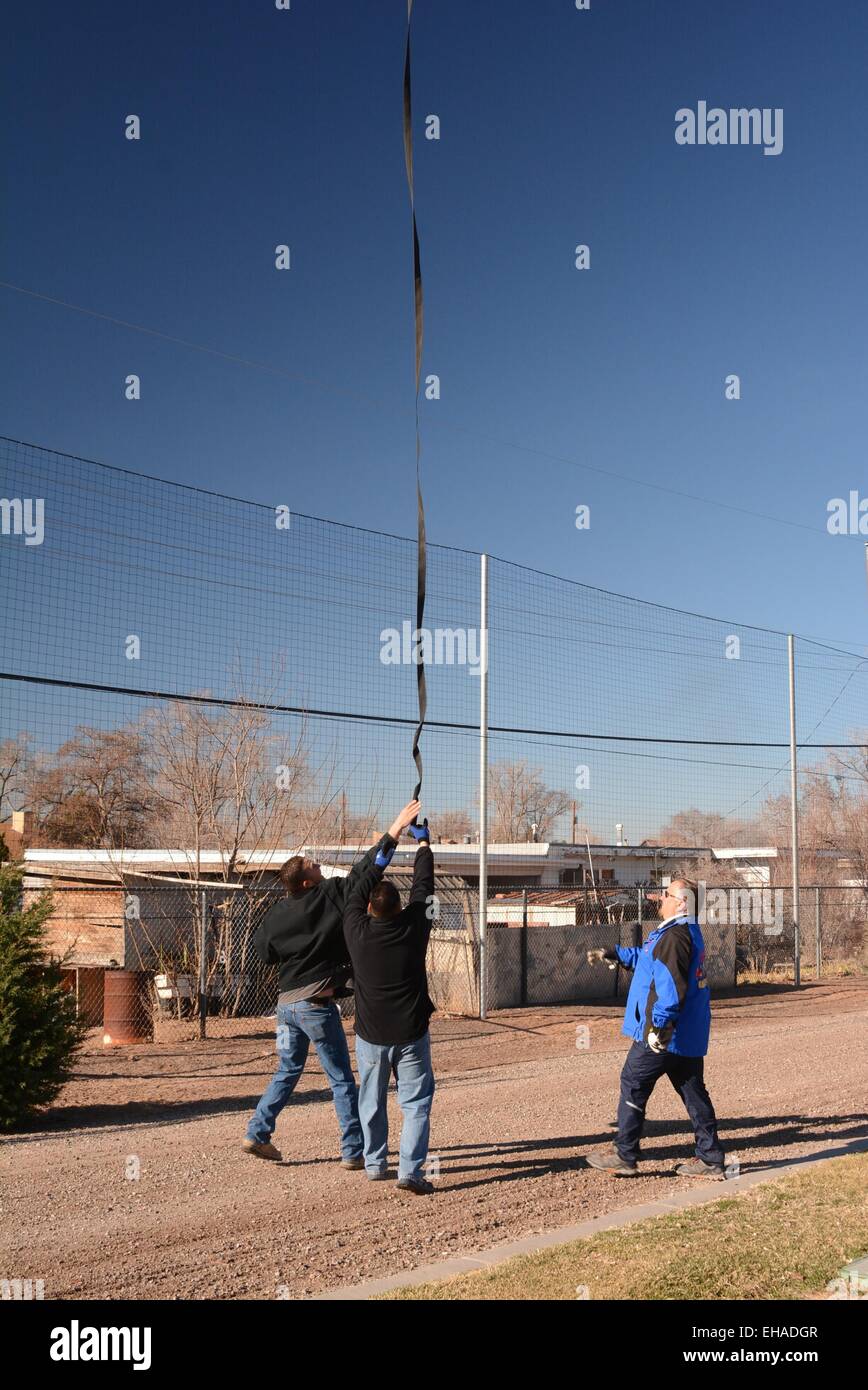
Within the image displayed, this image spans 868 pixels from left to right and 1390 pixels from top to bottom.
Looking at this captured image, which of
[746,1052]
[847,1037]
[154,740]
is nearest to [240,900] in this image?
[154,740]

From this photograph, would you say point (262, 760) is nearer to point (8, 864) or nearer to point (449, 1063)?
point (449, 1063)

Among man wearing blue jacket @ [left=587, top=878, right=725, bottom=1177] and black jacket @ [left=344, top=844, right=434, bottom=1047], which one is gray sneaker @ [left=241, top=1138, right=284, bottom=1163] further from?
man wearing blue jacket @ [left=587, top=878, right=725, bottom=1177]

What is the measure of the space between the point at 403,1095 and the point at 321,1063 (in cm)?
75

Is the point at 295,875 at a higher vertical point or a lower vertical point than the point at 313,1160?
higher

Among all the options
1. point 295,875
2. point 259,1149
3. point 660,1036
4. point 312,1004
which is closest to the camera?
point 660,1036

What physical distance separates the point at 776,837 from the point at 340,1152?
34944mm

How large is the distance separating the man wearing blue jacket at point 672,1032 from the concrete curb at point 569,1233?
342 mm

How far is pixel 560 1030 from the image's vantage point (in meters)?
17.3

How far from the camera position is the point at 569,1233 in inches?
258

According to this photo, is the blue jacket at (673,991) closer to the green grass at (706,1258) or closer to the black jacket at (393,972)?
the green grass at (706,1258)

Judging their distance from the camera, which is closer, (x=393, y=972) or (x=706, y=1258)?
(x=706, y=1258)

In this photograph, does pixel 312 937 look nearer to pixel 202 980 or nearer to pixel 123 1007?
pixel 202 980

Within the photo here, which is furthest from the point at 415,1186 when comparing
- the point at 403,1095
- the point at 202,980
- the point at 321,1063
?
the point at 202,980

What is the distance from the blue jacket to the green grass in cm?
106
